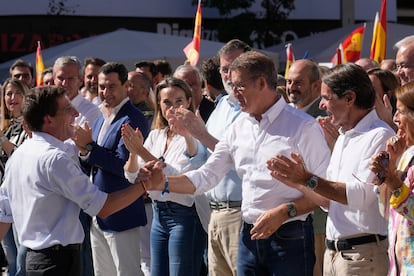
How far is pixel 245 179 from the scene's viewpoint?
5883mm

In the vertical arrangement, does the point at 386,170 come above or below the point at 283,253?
above

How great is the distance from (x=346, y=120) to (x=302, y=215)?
0.64 m

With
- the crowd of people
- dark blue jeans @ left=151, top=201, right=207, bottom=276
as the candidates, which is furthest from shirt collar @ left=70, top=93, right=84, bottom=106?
dark blue jeans @ left=151, top=201, right=207, bottom=276

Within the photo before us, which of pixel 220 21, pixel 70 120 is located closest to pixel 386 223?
pixel 70 120

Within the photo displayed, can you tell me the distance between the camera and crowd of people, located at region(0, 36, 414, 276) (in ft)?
17.3

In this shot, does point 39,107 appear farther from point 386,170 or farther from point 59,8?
point 59,8

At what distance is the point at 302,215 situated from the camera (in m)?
5.71

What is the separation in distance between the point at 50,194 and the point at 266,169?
137 cm

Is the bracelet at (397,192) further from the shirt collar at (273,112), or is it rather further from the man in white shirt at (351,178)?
the shirt collar at (273,112)

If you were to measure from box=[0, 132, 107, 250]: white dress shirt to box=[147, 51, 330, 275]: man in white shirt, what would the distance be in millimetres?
987

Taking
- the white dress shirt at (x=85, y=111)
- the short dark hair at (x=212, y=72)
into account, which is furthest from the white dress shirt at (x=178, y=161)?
the white dress shirt at (x=85, y=111)

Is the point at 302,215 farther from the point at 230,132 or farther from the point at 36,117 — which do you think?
the point at 36,117

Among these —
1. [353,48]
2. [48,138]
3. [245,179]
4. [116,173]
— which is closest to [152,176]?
[245,179]

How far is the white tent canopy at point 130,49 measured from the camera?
16344mm
